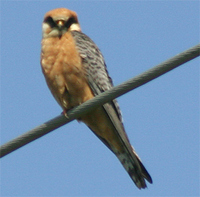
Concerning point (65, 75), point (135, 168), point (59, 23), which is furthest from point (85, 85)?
point (135, 168)

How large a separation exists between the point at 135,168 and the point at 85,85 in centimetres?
129

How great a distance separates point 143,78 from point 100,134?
244 centimetres

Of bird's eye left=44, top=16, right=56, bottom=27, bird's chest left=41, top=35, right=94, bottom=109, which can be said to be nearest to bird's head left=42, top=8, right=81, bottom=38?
bird's eye left=44, top=16, right=56, bottom=27

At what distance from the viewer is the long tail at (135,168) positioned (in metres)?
6.47

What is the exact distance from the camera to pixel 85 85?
6559 mm

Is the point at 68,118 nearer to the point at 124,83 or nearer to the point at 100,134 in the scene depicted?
the point at 124,83

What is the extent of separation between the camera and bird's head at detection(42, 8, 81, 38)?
7086mm

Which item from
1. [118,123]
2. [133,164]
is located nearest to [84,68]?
[118,123]

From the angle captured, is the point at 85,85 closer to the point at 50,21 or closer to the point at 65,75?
the point at 65,75

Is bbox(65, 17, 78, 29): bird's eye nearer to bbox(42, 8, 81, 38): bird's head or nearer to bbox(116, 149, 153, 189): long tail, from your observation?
bbox(42, 8, 81, 38): bird's head

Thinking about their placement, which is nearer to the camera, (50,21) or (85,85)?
(85,85)

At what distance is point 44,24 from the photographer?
7.43 metres

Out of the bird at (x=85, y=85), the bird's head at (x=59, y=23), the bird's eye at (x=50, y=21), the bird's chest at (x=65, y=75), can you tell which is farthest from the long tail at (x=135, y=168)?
the bird's eye at (x=50, y=21)

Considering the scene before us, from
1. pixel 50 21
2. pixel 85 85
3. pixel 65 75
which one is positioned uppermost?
pixel 50 21
